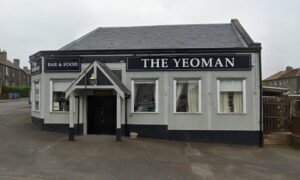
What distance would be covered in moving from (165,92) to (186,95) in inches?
42.5

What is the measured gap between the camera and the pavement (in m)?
8.23

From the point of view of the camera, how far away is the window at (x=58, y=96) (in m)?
14.9

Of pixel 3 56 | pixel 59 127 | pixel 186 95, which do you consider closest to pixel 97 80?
pixel 59 127

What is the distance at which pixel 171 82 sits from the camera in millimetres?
14336

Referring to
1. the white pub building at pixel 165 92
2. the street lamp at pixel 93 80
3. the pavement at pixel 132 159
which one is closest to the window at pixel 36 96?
the white pub building at pixel 165 92

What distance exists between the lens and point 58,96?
15.1 metres

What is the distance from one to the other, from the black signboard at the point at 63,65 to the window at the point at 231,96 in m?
7.34

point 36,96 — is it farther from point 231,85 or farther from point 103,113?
point 231,85

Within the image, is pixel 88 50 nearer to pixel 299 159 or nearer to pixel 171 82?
pixel 171 82

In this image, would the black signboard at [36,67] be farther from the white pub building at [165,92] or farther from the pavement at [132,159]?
the pavement at [132,159]

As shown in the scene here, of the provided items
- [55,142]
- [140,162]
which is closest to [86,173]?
[140,162]

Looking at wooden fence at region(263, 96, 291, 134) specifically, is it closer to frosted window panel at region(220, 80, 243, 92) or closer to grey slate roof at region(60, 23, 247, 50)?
frosted window panel at region(220, 80, 243, 92)

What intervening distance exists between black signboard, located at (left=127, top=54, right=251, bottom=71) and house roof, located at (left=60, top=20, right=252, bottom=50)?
881 mm

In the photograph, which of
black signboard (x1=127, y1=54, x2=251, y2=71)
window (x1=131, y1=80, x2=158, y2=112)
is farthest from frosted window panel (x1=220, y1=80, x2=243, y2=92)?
window (x1=131, y1=80, x2=158, y2=112)
